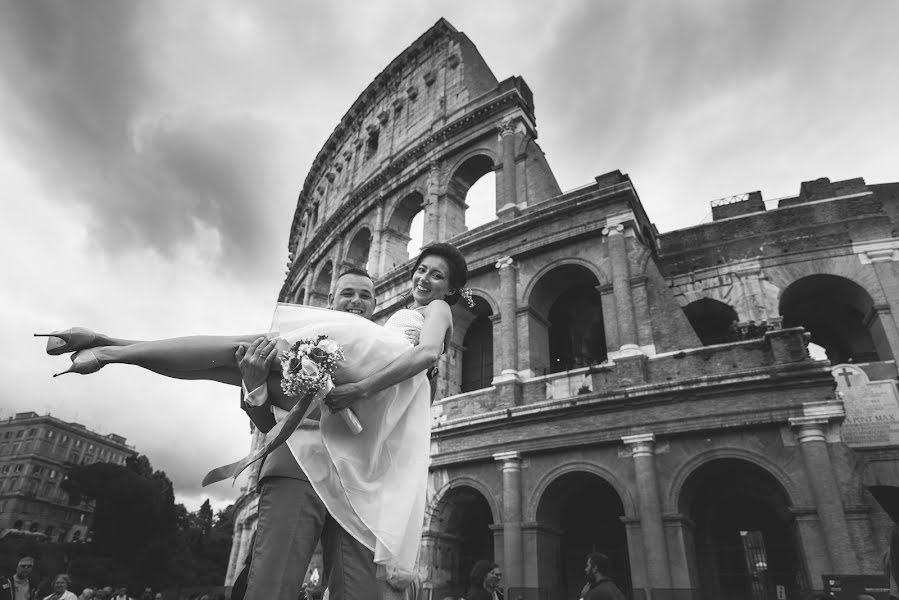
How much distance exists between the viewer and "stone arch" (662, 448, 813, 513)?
881cm

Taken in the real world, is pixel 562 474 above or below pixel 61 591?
above

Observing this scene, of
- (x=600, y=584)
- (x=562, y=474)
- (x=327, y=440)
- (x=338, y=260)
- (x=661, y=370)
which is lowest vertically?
(x=600, y=584)

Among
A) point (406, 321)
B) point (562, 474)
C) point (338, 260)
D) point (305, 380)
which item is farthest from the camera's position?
point (338, 260)

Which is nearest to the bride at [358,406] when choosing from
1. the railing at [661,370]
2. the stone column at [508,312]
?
the railing at [661,370]

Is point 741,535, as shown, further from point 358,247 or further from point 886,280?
point 358,247

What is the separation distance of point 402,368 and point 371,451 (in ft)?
1.04

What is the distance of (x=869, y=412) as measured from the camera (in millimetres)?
10914

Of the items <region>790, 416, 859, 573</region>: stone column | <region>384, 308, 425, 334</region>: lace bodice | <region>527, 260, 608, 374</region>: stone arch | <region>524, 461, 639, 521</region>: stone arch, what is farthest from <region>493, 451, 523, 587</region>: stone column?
<region>384, 308, 425, 334</region>: lace bodice

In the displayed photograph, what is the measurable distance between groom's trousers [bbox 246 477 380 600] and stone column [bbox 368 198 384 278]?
50.2ft

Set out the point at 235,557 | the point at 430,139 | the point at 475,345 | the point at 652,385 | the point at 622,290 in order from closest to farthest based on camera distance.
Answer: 1. the point at 652,385
2. the point at 622,290
3. the point at 475,345
4. the point at 430,139
5. the point at 235,557

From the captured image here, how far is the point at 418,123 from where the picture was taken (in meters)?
19.1

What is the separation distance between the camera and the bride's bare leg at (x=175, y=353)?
1.73m

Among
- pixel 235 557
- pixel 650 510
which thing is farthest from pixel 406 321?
pixel 235 557

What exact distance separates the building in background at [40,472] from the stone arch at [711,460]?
69694 millimetres
